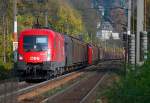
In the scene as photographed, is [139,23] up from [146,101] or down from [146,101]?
up

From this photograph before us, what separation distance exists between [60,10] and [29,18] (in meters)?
A: 10.8

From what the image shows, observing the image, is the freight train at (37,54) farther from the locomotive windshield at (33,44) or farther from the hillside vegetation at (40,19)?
the hillside vegetation at (40,19)

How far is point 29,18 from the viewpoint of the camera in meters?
72.5

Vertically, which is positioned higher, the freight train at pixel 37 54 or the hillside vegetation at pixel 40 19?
the hillside vegetation at pixel 40 19

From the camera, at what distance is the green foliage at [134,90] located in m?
12.3

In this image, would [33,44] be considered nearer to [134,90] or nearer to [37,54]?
[37,54]

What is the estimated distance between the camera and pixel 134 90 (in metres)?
13.0

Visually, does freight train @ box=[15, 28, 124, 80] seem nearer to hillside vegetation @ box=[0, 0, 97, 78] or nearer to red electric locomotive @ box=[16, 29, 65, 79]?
red electric locomotive @ box=[16, 29, 65, 79]

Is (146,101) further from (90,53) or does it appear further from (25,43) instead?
(90,53)

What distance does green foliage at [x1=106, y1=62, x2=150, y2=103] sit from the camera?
1230 cm

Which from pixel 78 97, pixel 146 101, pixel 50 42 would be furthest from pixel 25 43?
pixel 146 101

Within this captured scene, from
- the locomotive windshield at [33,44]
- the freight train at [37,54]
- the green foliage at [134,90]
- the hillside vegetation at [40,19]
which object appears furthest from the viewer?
the hillside vegetation at [40,19]

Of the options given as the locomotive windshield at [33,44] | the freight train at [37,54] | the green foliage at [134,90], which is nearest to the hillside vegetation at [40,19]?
the freight train at [37,54]

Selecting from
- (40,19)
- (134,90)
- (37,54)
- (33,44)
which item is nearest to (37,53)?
(37,54)
